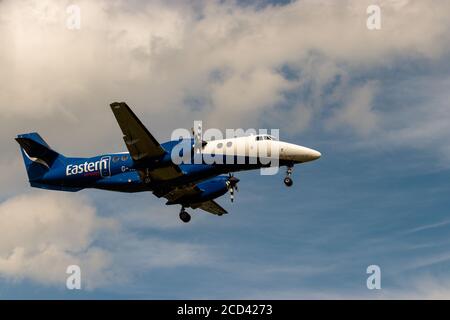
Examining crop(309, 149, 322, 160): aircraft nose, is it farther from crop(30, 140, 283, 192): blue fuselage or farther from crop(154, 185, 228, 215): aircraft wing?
crop(154, 185, 228, 215): aircraft wing

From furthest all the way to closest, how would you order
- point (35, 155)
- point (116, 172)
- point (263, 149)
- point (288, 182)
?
point (35, 155)
point (116, 172)
point (263, 149)
point (288, 182)

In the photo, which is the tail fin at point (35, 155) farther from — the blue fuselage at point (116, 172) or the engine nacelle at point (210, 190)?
the engine nacelle at point (210, 190)

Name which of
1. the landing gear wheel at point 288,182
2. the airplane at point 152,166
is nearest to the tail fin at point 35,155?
the airplane at point 152,166

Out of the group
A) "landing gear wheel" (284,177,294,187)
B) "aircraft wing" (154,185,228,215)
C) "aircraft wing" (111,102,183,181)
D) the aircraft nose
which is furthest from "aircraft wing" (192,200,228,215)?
the aircraft nose

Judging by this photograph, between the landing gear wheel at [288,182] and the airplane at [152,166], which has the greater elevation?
the airplane at [152,166]

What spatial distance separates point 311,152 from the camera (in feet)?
163

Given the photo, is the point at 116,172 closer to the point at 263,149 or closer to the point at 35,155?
the point at 35,155

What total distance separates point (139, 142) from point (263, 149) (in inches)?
318

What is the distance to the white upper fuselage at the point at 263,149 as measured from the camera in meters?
49.5

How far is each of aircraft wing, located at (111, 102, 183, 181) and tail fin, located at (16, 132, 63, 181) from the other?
8635mm

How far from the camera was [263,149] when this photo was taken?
163ft

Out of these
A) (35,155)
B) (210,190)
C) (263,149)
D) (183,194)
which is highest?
(35,155)

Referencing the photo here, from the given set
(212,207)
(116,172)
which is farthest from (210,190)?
(116,172)
